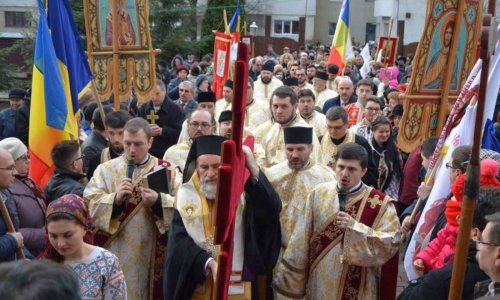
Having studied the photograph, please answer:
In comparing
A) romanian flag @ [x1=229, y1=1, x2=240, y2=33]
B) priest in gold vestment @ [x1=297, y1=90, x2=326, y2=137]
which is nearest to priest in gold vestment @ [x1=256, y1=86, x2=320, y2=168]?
priest in gold vestment @ [x1=297, y1=90, x2=326, y2=137]

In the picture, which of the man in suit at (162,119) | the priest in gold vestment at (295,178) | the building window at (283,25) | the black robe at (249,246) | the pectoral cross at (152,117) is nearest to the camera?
the black robe at (249,246)

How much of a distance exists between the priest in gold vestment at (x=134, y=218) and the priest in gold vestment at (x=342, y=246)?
3.35 ft

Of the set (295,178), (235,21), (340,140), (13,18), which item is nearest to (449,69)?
(295,178)

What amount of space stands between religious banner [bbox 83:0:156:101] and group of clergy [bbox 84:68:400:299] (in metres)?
2.81

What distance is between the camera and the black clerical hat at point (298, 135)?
5771 mm

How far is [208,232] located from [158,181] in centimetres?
93

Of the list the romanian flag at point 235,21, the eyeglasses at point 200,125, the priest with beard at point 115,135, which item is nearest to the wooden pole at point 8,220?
the priest with beard at point 115,135

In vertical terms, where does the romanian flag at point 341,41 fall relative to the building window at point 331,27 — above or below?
below

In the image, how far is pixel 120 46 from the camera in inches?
328

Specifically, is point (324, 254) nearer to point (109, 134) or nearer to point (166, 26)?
point (109, 134)

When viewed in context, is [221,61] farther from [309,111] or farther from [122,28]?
[122,28]

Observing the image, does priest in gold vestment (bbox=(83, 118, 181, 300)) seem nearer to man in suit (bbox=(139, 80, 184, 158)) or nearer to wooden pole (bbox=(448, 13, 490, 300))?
wooden pole (bbox=(448, 13, 490, 300))

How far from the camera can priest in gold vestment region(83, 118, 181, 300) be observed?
17.9 feet

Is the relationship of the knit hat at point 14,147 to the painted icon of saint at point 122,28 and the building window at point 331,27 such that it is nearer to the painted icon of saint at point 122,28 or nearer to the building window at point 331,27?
the painted icon of saint at point 122,28
